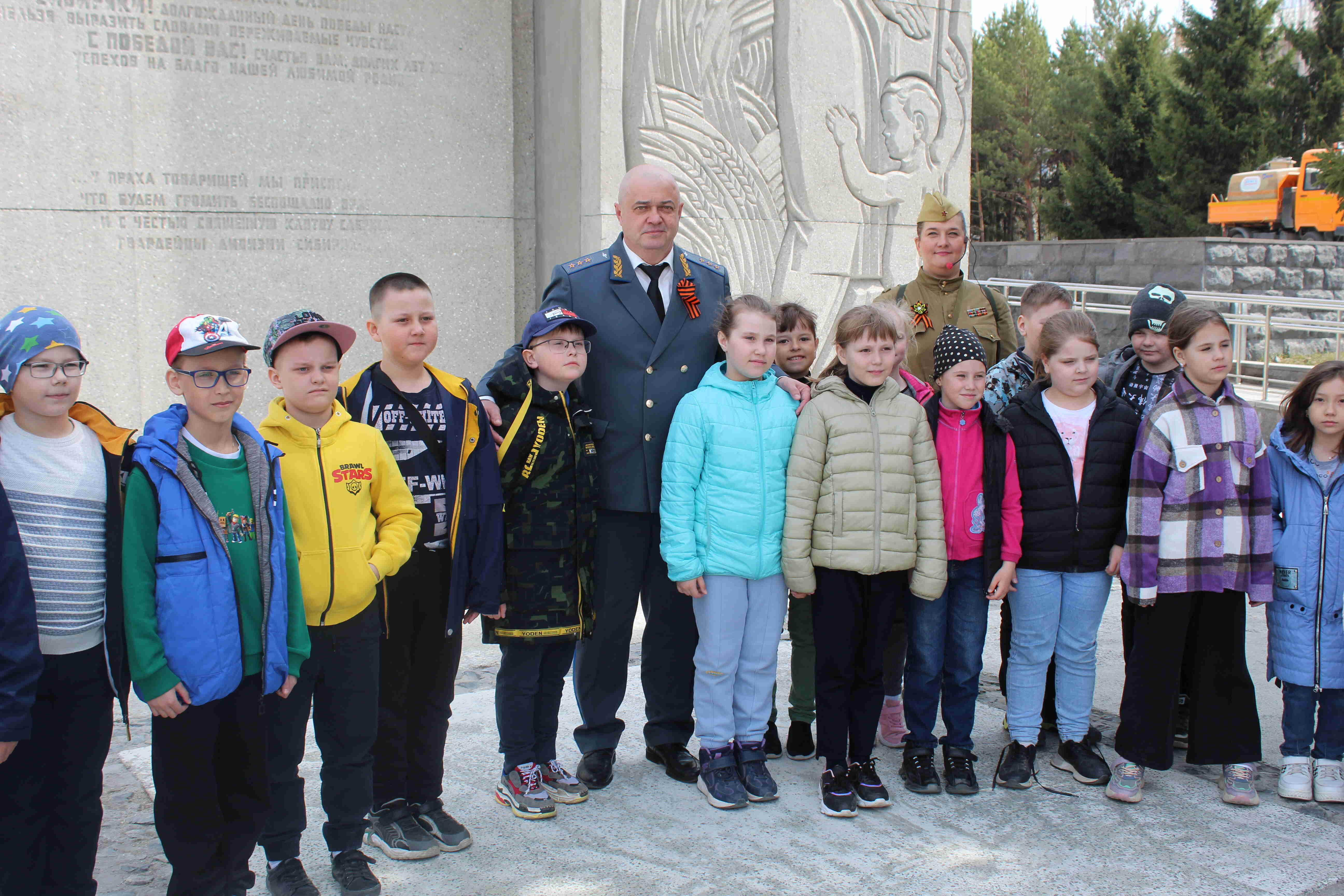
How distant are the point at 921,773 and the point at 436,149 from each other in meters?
3.58

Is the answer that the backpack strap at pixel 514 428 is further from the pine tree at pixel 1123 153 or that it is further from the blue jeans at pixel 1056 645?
the pine tree at pixel 1123 153

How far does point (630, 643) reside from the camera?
11.1ft

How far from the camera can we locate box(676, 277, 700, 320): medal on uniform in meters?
3.42

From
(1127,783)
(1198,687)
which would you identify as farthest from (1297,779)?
(1127,783)

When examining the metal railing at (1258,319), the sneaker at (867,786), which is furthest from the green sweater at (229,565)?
the metal railing at (1258,319)

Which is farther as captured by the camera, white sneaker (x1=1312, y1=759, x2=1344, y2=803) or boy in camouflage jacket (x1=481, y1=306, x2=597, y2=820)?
white sneaker (x1=1312, y1=759, x2=1344, y2=803)

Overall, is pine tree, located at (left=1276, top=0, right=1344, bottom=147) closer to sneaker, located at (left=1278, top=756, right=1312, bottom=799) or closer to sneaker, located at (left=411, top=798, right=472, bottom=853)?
sneaker, located at (left=1278, top=756, right=1312, bottom=799)

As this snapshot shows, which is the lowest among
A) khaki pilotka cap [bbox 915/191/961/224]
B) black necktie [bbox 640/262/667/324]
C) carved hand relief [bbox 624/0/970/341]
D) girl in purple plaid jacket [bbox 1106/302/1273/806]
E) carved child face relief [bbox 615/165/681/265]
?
girl in purple plaid jacket [bbox 1106/302/1273/806]

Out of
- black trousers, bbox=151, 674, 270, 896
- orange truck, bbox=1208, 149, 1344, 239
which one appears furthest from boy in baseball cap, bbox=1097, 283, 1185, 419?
orange truck, bbox=1208, 149, 1344, 239

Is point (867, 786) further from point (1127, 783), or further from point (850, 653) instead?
point (1127, 783)

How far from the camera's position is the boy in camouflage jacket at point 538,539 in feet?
10.0

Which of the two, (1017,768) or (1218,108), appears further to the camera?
(1218,108)

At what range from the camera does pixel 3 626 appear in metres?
2.05

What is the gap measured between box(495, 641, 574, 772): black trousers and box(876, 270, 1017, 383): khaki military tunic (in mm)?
1727
